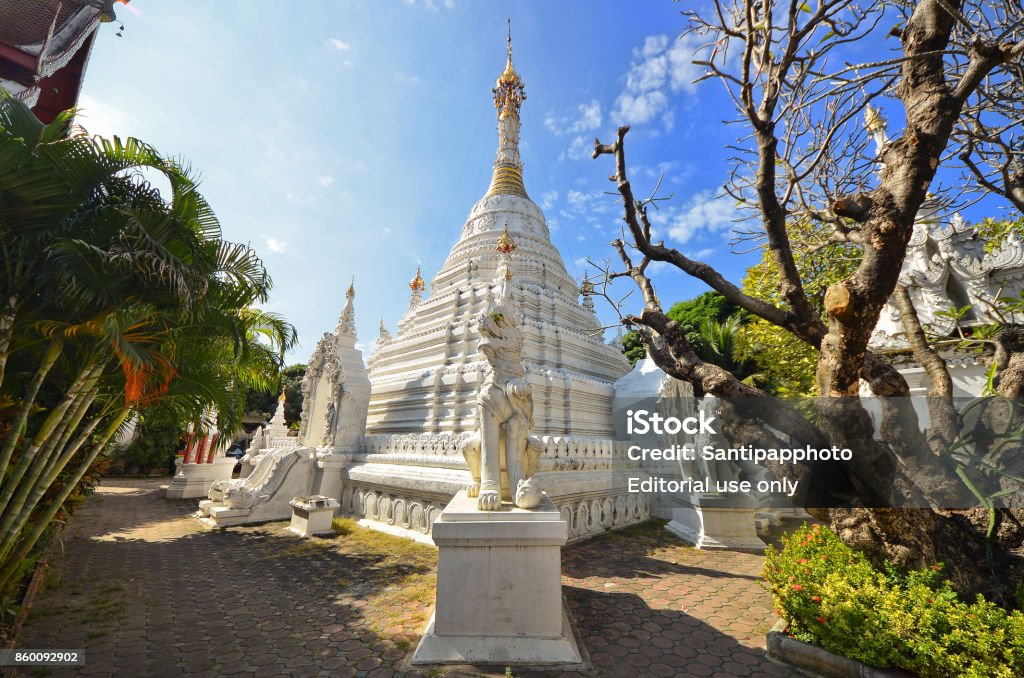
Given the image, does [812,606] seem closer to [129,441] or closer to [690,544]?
[690,544]

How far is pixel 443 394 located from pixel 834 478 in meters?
10.3

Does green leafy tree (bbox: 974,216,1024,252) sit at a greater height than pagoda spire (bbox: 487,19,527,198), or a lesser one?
lesser

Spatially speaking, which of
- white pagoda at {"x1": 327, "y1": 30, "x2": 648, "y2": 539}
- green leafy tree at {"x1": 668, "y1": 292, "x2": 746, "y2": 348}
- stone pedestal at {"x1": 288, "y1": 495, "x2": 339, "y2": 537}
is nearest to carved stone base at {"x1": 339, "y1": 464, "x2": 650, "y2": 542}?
white pagoda at {"x1": 327, "y1": 30, "x2": 648, "y2": 539}

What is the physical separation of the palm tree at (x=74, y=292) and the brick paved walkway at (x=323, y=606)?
1498 millimetres

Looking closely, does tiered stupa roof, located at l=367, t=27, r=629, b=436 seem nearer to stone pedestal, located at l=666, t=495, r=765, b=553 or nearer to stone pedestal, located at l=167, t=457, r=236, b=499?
stone pedestal, located at l=666, t=495, r=765, b=553

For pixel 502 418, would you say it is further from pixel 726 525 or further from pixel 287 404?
pixel 287 404

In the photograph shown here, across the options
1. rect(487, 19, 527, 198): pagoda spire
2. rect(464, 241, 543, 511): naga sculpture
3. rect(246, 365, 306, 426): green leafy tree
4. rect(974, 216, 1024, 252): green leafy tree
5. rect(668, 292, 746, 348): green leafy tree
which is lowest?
rect(464, 241, 543, 511): naga sculpture

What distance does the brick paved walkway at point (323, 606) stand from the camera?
4.30 m

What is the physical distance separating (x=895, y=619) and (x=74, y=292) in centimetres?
825

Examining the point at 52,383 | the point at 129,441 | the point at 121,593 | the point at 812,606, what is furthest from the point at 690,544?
the point at 129,441

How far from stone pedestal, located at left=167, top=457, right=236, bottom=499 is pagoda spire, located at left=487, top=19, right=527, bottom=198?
57.7 feet

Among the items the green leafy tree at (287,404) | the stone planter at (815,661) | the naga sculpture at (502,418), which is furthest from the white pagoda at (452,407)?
the green leafy tree at (287,404)

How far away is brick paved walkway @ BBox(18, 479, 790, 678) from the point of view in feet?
14.1

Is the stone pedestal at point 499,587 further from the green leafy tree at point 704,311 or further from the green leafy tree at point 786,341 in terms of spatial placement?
the green leafy tree at point 704,311
